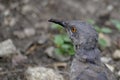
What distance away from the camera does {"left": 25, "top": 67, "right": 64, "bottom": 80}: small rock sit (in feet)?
15.8

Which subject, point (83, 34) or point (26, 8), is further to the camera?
point (26, 8)

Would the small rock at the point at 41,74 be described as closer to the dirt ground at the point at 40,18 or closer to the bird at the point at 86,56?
the dirt ground at the point at 40,18

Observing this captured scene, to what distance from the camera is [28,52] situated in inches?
219

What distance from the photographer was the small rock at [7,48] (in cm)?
531

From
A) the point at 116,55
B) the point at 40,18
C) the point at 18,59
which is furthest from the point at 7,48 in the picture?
the point at 116,55

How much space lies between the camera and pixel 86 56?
4434mm

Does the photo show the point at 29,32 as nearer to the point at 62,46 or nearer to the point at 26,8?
the point at 26,8

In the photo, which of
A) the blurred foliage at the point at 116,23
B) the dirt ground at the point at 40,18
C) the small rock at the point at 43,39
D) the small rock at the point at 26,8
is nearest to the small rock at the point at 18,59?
the dirt ground at the point at 40,18

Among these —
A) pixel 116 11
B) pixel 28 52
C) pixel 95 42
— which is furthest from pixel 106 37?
pixel 95 42

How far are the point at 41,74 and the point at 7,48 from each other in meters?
0.68

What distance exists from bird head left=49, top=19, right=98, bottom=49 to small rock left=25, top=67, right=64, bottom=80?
20.1 inches

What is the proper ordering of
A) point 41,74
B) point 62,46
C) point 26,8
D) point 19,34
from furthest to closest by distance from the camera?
point 26,8 < point 19,34 < point 62,46 < point 41,74

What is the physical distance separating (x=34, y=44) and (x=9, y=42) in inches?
17.0

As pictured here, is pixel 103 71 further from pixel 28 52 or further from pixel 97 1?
pixel 97 1
